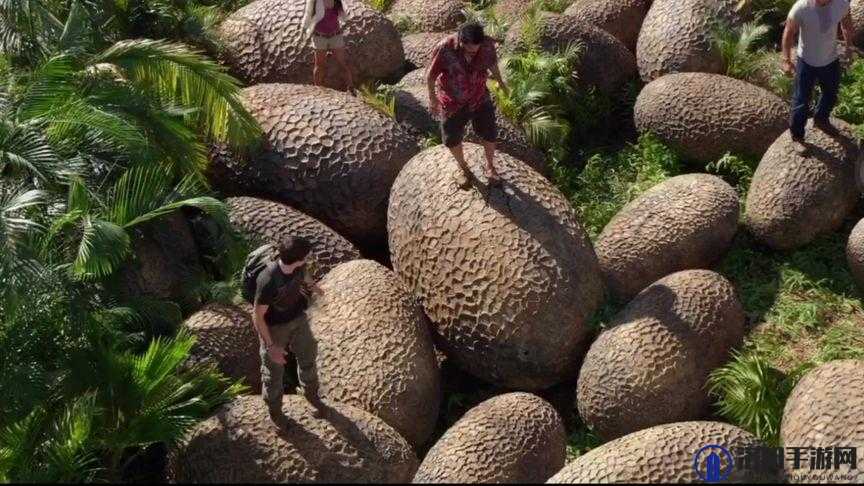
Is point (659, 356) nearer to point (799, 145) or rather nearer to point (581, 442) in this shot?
point (581, 442)

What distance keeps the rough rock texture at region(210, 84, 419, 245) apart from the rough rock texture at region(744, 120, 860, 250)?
2894mm

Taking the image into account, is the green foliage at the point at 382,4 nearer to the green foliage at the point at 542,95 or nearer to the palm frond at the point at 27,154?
the green foliage at the point at 542,95

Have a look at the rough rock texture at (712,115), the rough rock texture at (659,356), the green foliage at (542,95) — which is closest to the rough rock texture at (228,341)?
the rough rock texture at (659,356)

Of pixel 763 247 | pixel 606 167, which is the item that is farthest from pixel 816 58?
pixel 606 167

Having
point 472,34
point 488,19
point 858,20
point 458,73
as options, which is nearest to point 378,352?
point 458,73

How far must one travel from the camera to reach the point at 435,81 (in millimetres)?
8359

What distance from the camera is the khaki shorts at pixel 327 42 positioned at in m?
10.4

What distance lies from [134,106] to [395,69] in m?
3.27

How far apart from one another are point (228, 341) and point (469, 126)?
3164 millimetres

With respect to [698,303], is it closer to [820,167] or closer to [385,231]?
[820,167]

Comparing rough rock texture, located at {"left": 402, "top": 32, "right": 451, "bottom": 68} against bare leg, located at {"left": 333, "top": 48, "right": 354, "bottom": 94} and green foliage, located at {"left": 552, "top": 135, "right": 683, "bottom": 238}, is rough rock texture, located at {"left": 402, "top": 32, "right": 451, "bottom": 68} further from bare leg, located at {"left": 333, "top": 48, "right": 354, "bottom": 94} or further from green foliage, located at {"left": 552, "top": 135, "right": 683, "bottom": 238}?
green foliage, located at {"left": 552, "top": 135, "right": 683, "bottom": 238}

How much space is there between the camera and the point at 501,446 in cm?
713

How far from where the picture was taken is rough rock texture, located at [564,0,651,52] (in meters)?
11.7

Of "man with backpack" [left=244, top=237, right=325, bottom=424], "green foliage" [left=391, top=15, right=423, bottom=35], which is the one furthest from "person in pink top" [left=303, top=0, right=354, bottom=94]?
"man with backpack" [left=244, top=237, right=325, bottom=424]
